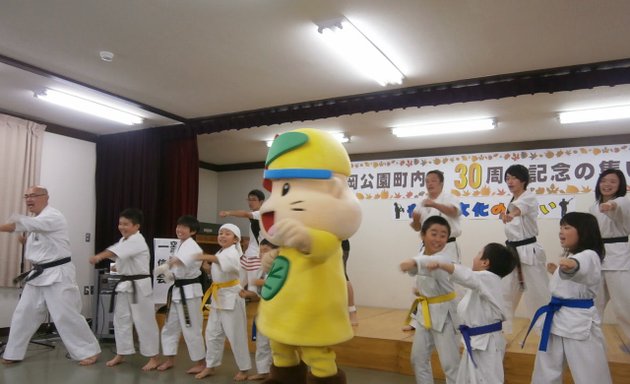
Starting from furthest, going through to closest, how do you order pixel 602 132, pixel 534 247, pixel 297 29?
1. pixel 602 132
2. pixel 534 247
3. pixel 297 29

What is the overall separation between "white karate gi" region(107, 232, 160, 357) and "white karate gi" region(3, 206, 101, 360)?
297 millimetres

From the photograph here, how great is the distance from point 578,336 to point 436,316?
77cm

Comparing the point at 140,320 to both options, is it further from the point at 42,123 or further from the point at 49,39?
the point at 42,123

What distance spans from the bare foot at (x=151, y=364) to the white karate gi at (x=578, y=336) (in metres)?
3.08

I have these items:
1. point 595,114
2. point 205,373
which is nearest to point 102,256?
point 205,373

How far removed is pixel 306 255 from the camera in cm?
183

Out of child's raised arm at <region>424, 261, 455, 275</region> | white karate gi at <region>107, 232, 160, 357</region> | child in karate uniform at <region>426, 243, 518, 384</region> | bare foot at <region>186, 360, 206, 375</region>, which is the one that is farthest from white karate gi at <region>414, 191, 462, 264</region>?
white karate gi at <region>107, 232, 160, 357</region>

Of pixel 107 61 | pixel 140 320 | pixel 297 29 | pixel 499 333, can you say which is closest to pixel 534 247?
pixel 499 333

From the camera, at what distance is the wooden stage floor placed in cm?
358

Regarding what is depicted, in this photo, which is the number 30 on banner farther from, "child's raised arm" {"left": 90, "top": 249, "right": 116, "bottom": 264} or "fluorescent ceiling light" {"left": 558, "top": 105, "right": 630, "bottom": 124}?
"child's raised arm" {"left": 90, "top": 249, "right": 116, "bottom": 264}

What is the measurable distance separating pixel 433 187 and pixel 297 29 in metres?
1.73

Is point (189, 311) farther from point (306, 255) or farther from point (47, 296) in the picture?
point (306, 255)

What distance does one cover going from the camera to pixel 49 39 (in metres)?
3.49

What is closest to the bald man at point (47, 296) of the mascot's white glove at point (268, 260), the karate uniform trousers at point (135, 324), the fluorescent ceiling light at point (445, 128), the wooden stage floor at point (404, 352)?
the karate uniform trousers at point (135, 324)
